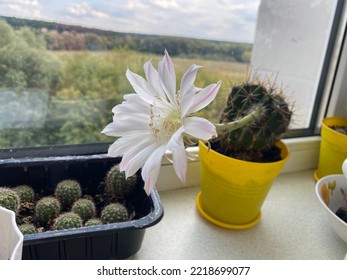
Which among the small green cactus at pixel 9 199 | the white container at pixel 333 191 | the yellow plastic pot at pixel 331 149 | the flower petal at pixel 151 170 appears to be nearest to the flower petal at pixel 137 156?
the flower petal at pixel 151 170

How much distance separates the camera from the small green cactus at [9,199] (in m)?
0.53

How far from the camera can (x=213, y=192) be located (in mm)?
672

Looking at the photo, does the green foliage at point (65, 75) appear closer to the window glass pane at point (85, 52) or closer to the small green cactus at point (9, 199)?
the window glass pane at point (85, 52)

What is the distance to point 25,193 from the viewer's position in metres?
0.60

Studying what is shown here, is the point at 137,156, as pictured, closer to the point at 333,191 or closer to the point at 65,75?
the point at 65,75

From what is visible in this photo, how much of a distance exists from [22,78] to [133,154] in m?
0.35

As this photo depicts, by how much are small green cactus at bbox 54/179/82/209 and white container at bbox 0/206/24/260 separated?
0.63ft

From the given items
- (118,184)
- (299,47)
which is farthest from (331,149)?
(118,184)

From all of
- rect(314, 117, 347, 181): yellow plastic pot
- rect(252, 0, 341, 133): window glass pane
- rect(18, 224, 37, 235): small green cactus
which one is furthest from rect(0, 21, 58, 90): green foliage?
rect(314, 117, 347, 181): yellow plastic pot

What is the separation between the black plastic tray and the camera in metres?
0.49

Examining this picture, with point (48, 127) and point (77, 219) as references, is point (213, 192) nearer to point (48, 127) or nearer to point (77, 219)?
point (77, 219)

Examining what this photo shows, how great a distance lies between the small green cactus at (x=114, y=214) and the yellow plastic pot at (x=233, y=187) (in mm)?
187

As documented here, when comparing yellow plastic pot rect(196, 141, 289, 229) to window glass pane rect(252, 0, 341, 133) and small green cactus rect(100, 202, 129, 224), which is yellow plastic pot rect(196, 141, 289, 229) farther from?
window glass pane rect(252, 0, 341, 133)
